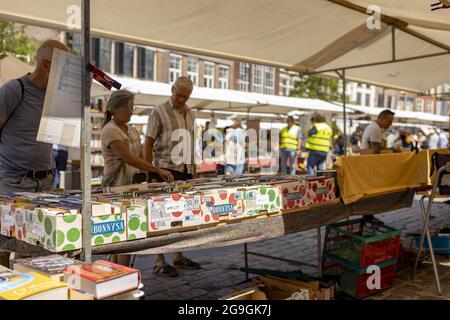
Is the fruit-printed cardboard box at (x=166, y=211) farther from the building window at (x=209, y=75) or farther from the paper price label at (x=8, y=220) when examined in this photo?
the building window at (x=209, y=75)

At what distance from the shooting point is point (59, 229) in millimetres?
1949

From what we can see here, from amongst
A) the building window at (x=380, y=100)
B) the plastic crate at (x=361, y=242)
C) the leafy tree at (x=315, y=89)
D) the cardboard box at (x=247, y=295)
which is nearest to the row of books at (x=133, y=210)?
the cardboard box at (x=247, y=295)

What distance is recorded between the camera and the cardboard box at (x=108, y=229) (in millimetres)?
2074

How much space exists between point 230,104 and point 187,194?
1067 centimetres

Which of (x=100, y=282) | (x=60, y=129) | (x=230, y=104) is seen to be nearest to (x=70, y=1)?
(x=60, y=129)

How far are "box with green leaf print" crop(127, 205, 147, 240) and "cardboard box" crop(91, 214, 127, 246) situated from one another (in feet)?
0.08

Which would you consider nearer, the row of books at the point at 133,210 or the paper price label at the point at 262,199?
the row of books at the point at 133,210

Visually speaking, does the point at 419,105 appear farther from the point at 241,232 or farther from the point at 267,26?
the point at 241,232

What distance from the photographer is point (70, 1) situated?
149 inches

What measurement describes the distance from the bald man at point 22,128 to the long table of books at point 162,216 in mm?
399

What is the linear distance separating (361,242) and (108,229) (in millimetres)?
2298

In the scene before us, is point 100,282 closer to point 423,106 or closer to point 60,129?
point 60,129

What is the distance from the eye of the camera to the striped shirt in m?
4.15

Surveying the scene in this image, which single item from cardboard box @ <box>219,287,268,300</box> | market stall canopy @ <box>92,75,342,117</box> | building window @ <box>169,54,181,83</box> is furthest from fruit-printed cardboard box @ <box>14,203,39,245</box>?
building window @ <box>169,54,181,83</box>
